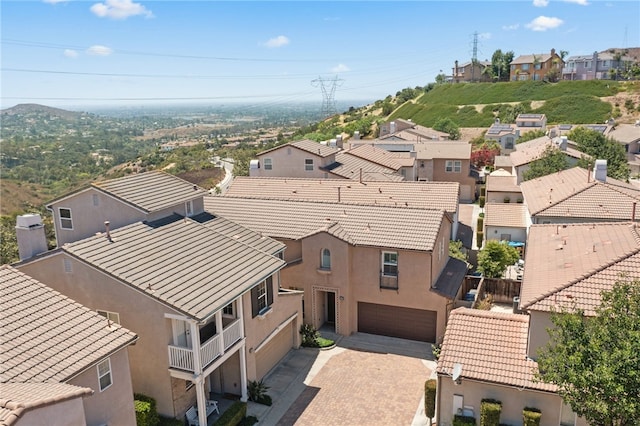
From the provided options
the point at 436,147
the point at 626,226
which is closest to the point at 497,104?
the point at 436,147

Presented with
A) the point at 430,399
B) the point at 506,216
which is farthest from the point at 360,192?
the point at 430,399

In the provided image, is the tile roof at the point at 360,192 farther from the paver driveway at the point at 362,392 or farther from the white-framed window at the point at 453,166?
the white-framed window at the point at 453,166

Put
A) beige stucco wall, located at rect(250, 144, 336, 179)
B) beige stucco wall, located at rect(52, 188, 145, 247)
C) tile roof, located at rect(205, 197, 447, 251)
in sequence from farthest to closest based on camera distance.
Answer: beige stucco wall, located at rect(250, 144, 336, 179) → tile roof, located at rect(205, 197, 447, 251) → beige stucco wall, located at rect(52, 188, 145, 247)

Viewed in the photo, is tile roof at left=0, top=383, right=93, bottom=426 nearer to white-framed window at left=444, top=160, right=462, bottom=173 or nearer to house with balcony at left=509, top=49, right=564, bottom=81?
white-framed window at left=444, top=160, right=462, bottom=173

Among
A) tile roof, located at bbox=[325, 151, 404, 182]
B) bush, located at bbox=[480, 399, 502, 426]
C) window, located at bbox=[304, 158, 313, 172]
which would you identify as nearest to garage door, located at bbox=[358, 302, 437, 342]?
bush, located at bbox=[480, 399, 502, 426]

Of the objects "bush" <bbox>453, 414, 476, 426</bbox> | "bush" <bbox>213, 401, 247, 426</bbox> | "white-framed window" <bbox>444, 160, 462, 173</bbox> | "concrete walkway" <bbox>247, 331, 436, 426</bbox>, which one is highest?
"white-framed window" <bbox>444, 160, 462, 173</bbox>

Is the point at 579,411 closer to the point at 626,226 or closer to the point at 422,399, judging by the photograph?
the point at 422,399

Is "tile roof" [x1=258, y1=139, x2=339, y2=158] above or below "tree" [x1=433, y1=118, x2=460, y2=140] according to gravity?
above
